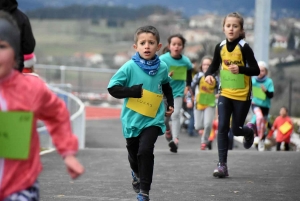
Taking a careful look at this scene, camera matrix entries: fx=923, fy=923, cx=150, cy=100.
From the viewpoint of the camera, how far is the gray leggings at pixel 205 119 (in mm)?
15719

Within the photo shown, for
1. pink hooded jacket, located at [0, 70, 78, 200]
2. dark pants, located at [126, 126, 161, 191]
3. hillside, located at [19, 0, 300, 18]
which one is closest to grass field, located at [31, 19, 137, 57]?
hillside, located at [19, 0, 300, 18]

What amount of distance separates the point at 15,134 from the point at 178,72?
912 centimetres

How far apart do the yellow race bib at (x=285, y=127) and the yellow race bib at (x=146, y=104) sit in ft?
36.6

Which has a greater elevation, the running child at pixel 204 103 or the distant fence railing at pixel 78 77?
the running child at pixel 204 103

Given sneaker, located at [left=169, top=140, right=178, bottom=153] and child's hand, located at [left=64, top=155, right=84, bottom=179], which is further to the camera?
sneaker, located at [left=169, top=140, right=178, bottom=153]

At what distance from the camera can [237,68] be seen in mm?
9641

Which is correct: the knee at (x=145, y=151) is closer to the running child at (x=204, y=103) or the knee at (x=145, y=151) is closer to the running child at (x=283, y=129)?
the running child at (x=204, y=103)

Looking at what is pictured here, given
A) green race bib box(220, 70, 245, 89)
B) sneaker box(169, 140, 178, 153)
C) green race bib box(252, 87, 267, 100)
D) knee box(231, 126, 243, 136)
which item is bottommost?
sneaker box(169, 140, 178, 153)

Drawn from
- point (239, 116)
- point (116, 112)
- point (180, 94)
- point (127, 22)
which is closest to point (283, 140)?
point (180, 94)

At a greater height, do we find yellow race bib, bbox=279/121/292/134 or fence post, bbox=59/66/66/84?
yellow race bib, bbox=279/121/292/134

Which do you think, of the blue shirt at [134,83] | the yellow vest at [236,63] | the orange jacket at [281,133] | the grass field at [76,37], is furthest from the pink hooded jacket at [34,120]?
the grass field at [76,37]

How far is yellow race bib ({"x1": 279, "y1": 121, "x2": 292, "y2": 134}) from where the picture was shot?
18953 mm

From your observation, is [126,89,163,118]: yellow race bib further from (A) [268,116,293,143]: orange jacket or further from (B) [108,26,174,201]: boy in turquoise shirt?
(A) [268,116,293,143]: orange jacket

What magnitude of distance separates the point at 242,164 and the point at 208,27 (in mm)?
32032
